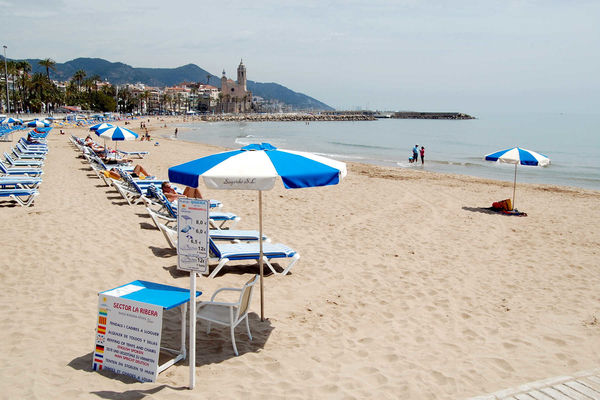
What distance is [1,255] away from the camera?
617 centimetres

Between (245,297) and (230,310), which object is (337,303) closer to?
(245,297)

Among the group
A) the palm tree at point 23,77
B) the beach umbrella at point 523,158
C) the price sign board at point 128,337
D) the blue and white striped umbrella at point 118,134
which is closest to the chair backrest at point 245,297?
the price sign board at point 128,337

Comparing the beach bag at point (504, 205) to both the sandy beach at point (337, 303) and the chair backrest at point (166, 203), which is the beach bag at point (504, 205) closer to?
the sandy beach at point (337, 303)

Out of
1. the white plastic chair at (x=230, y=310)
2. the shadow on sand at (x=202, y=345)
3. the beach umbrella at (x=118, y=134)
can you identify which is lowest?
the shadow on sand at (x=202, y=345)

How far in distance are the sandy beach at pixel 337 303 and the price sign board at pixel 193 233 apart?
3.31 feet

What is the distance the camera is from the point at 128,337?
11.8 ft

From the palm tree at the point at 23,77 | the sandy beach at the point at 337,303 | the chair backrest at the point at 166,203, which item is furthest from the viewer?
the palm tree at the point at 23,77

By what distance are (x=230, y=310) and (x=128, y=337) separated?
88 cm

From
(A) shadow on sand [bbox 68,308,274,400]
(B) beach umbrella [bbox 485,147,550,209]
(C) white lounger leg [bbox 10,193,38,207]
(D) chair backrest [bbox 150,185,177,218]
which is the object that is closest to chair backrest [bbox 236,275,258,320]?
(A) shadow on sand [bbox 68,308,274,400]

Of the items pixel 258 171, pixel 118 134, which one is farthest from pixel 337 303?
pixel 118 134

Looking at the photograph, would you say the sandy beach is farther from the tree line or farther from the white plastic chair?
the tree line

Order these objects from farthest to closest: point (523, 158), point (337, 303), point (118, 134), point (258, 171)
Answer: point (118, 134) < point (523, 158) < point (337, 303) < point (258, 171)

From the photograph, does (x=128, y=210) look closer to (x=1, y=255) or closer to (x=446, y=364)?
(x=1, y=255)

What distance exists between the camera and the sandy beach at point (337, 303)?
3.71m
